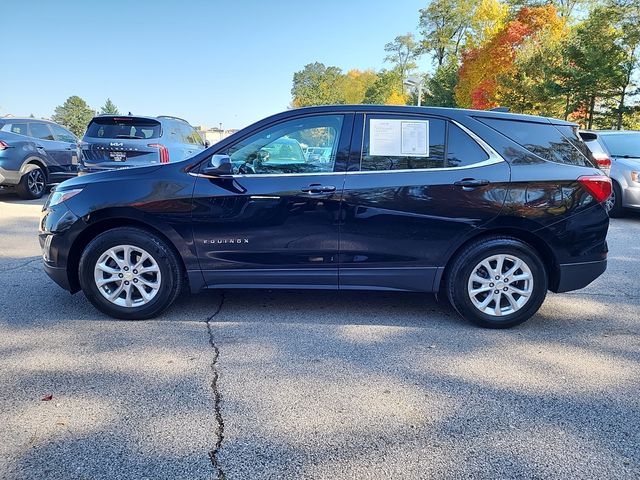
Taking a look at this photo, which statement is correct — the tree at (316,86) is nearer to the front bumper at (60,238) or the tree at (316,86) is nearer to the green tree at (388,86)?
the green tree at (388,86)

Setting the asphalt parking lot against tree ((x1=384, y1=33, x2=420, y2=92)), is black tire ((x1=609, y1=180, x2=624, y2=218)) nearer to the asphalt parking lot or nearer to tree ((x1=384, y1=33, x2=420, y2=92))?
the asphalt parking lot

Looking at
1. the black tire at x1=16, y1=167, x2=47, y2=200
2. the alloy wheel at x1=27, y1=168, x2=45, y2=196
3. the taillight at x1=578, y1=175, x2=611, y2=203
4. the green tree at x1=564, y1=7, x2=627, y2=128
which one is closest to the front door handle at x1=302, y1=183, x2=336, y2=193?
the taillight at x1=578, y1=175, x2=611, y2=203

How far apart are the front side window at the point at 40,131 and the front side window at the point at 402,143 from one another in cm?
961

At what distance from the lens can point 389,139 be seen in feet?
12.1

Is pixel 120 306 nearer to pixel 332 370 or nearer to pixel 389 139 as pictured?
pixel 332 370

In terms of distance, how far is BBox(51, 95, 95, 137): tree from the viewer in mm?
66062

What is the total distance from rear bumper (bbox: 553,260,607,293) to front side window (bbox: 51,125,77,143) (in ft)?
37.2

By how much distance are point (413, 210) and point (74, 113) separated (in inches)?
3045

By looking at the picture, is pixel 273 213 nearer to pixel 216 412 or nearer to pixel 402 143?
pixel 402 143

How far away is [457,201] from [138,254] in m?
2.55

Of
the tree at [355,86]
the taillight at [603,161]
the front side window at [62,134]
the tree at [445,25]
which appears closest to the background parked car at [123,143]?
the front side window at [62,134]

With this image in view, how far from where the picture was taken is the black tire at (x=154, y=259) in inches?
145

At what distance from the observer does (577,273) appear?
3.73 m

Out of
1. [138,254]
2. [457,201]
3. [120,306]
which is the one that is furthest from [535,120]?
[120,306]
